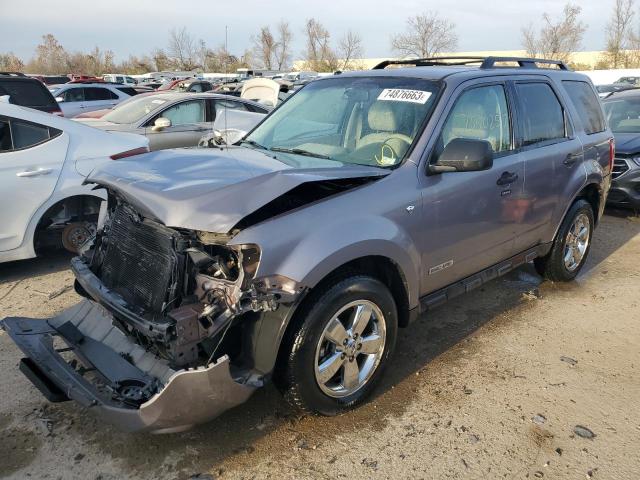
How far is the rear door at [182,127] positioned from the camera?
8.45 metres

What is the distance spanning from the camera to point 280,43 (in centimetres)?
5872

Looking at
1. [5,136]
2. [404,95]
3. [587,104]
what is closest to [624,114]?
[587,104]

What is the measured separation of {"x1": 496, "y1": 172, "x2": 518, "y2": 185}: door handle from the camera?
3916mm

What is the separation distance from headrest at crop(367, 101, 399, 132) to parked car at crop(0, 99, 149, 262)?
220cm

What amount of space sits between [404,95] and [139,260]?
206 cm

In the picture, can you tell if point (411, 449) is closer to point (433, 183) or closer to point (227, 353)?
point (227, 353)

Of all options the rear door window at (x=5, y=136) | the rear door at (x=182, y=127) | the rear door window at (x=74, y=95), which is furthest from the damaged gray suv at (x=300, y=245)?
the rear door window at (x=74, y=95)

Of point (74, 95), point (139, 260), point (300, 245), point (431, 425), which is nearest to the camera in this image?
point (300, 245)

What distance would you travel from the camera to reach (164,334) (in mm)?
2494

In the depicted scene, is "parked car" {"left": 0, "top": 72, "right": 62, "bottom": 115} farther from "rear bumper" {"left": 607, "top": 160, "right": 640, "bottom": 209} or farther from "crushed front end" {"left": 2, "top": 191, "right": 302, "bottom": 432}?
"rear bumper" {"left": 607, "top": 160, "right": 640, "bottom": 209}

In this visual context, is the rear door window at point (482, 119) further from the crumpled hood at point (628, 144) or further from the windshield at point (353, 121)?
the crumpled hood at point (628, 144)

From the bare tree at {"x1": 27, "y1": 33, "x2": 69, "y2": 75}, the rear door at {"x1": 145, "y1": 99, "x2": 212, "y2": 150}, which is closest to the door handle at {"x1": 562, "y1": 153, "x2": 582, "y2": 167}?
the rear door at {"x1": 145, "y1": 99, "x2": 212, "y2": 150}

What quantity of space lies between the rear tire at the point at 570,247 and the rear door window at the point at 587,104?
29.1 inches

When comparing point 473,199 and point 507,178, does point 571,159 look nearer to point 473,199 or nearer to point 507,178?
point 507,178
